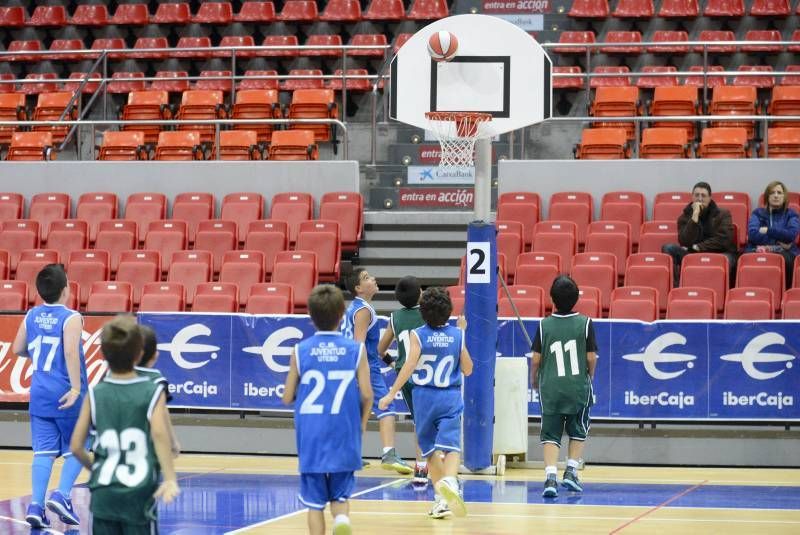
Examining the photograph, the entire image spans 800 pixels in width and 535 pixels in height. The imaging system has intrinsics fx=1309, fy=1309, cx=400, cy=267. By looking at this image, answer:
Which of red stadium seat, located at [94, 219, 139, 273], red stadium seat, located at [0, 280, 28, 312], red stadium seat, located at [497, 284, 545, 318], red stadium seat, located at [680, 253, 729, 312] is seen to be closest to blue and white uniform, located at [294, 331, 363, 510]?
red stadium seat, located at [497, 284, 545, 318]

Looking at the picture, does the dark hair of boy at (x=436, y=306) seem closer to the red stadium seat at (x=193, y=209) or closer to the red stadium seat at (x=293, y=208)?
the red stadium seat at (x=293, y=208)

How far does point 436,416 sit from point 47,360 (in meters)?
2.94

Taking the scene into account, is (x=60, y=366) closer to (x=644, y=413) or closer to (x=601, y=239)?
(x=644, y=413)

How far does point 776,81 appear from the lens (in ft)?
66.1

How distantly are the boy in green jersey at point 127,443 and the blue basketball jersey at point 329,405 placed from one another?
4.49ft

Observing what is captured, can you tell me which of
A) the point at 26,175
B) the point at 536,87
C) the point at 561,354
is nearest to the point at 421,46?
the point at 536,87

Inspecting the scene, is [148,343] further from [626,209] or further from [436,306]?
[626,209]

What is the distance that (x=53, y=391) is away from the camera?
9430 millimetres

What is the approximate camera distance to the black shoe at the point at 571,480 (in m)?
11.2

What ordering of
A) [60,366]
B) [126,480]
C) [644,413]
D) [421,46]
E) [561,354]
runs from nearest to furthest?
[126,480] → [60,366] → [561,354] → [421,46] → [644,413]

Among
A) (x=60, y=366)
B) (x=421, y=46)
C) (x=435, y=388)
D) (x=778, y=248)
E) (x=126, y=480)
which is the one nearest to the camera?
(x=126, y=480)

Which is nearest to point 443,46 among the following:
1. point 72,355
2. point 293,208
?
point 72,355

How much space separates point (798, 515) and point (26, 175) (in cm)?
1301

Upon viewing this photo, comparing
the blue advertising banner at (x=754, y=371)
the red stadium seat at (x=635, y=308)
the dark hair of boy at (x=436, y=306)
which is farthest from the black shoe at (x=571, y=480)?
the red stadium seat at (x=635, y=308)
